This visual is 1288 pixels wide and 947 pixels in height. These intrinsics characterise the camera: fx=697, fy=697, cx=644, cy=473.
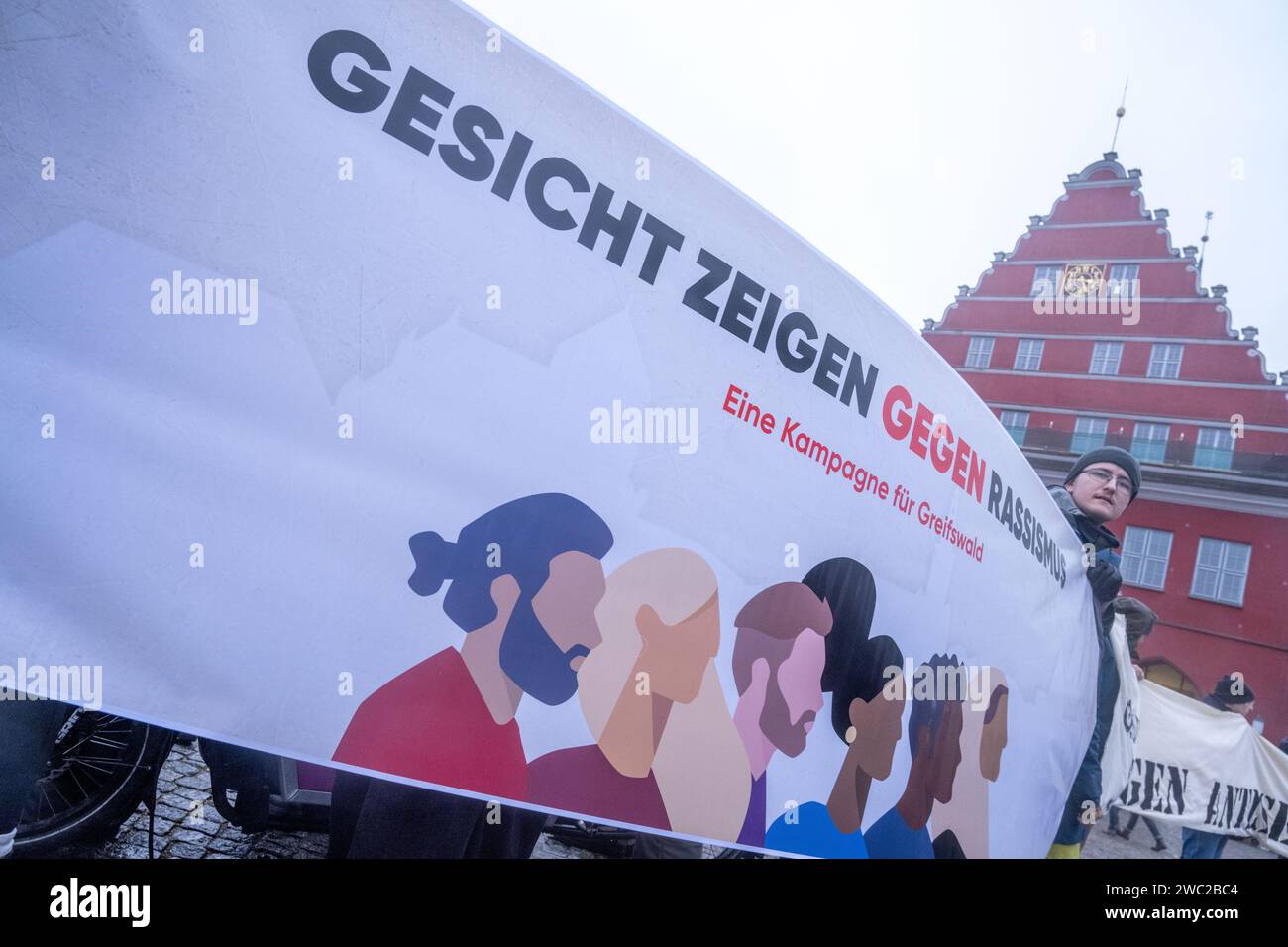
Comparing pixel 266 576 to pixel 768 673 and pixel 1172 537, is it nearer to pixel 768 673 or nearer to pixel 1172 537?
pixel 768 673

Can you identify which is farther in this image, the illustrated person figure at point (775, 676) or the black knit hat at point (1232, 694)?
the black knit hat at point (1232, 694)

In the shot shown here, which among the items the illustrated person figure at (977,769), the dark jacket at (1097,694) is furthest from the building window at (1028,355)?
the illustrated person figure at (977,769)

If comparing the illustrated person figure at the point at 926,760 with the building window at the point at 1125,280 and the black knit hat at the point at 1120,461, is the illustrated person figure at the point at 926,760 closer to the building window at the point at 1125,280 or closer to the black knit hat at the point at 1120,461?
the black knit hat at the point at 1120,461

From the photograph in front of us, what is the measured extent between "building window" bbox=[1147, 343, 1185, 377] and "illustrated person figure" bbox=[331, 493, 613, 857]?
2377cm

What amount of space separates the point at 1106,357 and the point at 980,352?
3393mm

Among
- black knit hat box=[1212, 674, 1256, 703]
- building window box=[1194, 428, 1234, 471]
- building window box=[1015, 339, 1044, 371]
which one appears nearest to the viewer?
black knit hat box=[1212, 674, 1256, 703]

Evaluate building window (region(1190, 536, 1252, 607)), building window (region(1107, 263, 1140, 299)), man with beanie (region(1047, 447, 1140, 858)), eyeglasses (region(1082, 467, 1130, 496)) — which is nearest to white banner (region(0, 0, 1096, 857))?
man with beanie (region(1047, 447, 1140, 858))

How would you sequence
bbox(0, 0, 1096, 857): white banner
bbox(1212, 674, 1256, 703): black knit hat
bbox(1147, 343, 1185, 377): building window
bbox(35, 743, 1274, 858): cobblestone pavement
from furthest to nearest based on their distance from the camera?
bbox(1147, 343, 1185, 377): building window
bbox(1212, 674, 1256, 703): black knit hat
bbox(35, 743, 1274, 858): cobblestone pavement
bbox(0, 0, 1096, 857): white banner

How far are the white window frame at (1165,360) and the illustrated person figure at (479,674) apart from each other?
23.7 m

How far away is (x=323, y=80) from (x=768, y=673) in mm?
1725

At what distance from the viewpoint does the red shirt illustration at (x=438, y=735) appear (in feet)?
4.69

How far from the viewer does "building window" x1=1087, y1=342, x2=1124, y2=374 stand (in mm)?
20281

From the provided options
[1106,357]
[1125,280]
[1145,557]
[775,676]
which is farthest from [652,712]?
[1125,280]

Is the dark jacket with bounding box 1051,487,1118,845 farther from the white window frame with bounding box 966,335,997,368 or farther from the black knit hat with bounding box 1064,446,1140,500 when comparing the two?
the white window frame with bounding box 966,335,997,368
